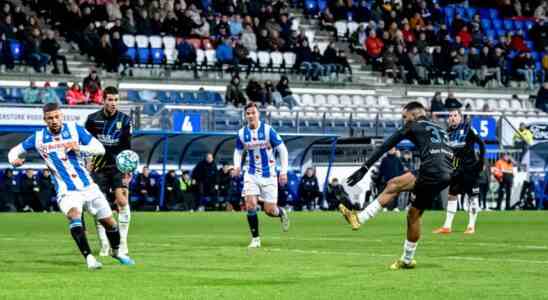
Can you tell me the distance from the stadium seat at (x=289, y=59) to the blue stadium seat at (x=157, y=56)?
539 cm

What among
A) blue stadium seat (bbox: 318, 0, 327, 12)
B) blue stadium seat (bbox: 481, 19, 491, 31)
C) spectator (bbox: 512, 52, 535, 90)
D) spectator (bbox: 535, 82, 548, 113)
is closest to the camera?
spectator (bbox: 535, 82, 548, 113)

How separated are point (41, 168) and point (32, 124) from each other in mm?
2402

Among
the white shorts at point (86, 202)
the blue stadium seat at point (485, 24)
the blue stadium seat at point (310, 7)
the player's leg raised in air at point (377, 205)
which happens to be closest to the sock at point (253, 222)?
the player's leg raised in air at point (377, 205)

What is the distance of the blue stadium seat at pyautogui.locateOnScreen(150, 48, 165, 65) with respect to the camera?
147 feet

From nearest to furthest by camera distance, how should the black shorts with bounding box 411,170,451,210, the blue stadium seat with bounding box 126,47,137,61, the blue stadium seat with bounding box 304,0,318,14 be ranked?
the black shorts with bounding box 411,170,451,210
the blue stadium seat with bounding box 126,47,137,61
the blue stadium seat with bounding box 304,0,318,14

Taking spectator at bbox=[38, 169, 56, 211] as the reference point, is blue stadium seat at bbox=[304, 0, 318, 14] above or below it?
above

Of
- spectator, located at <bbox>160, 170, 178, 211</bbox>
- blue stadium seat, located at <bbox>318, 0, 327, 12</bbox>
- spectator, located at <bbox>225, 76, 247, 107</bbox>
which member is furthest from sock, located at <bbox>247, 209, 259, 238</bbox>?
blue stadium seat, located at <bbox>318, 0, 327, 12</bbox>

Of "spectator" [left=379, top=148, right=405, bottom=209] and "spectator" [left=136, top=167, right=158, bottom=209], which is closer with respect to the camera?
"spectator" [left=136, top=167, right=158, bottom=209]

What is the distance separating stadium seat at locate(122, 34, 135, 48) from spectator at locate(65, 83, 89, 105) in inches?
285

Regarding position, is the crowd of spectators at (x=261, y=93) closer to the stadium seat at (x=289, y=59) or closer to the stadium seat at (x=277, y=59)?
the stadium seat at (x=277, y=59)

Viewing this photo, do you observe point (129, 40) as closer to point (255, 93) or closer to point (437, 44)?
point (255, 93)

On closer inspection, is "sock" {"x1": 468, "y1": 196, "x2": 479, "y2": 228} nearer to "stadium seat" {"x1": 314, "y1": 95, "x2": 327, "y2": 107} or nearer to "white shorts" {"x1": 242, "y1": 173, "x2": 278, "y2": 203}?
"white shorts" {"x1": 242, "y1": 173, "x2": 278, "y2": 203}

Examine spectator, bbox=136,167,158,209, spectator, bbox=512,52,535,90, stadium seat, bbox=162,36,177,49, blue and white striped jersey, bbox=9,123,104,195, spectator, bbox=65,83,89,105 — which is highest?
blue and white striped jersey, bbox=9,123,104,195

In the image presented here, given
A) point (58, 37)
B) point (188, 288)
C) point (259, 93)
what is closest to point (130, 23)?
point (58, 37)
